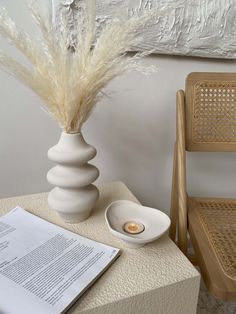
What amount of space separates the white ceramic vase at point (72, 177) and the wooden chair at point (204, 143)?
10.3 inches

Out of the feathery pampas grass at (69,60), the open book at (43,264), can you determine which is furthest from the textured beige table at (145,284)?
the feathery pampas grass at (69,60)

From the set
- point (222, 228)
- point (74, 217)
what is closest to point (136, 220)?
point (74, 217)

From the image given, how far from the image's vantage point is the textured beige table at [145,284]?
48cm

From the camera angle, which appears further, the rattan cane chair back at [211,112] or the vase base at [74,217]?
the rattan cane chair back at [211,112]

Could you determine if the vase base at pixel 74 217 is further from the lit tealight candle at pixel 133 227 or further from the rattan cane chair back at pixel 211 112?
the rattan cane chair back at pixel 211 112

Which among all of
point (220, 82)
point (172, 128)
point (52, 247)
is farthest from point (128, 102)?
point (52, 247)

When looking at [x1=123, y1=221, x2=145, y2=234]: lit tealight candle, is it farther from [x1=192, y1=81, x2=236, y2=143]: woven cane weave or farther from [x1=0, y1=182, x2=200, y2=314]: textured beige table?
[x1=192, y1=81, x2=236, y2=143]: woven cane weave

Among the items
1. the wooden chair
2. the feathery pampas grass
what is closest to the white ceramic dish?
the wooden chair

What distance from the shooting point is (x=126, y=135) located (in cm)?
99

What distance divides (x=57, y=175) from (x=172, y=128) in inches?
20.1

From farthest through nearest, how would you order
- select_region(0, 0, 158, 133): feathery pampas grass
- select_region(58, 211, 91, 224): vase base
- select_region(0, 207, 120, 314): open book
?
select_region(58, 211, 91, 224): vase base → select_region(0, 0, 158, 133): feathery pampas grass → select_region(0, 207, 120, 314): open book

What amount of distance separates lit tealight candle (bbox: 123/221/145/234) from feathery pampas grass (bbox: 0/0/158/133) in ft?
0.91

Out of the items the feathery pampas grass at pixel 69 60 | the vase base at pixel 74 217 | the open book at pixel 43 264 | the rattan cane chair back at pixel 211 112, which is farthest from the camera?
the rattan cane chair back at pixel 211 112

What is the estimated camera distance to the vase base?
26.4 inches
